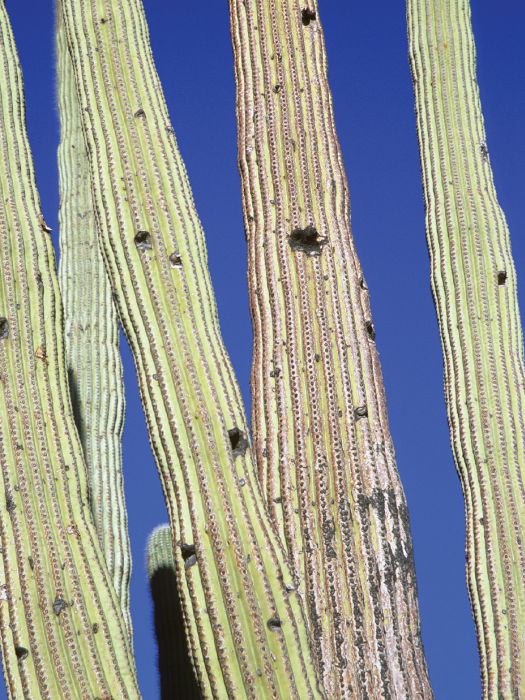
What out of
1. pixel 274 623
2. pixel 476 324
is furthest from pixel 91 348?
pixel 274 623

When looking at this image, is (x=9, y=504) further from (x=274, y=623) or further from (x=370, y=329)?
(x=370, y=329)

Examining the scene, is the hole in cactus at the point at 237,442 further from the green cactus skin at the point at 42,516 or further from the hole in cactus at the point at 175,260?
the hole in cactus at the point at 175,260

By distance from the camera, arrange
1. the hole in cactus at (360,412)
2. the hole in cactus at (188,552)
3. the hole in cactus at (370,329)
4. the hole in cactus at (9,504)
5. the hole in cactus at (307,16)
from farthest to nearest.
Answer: the hole in cactus at (307,16) < the hole in cactus at (370,329) < the hole in cactus at (360,412) < the hole in cactus at (9,504) < the hole in cactus at (188,552)

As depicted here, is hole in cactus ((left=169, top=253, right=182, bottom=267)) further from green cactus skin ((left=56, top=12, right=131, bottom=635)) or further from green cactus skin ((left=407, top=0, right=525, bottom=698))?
green cactus skin ((left=56, top=12, right=131, bottom=635))

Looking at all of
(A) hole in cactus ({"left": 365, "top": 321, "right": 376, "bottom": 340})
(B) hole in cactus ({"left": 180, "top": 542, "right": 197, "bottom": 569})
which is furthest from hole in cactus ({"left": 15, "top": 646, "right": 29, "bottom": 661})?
(A) hole in cactus ({"left": 365, "top": 321, "right": 376, "bottom": 340})

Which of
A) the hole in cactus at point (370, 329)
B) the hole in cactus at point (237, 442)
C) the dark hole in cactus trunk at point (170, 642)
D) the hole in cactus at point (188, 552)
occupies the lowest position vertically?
the dark hole in cactus trunk at point (170, 642)

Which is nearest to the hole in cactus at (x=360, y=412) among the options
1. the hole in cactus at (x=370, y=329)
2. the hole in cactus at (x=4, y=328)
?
the hole in cactus at (x=370, y=329)

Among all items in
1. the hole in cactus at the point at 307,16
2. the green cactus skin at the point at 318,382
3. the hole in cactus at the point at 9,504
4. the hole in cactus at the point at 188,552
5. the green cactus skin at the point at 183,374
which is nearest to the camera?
the green cactus skin at the point at 183,374

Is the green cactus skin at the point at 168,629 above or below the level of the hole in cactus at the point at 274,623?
below
